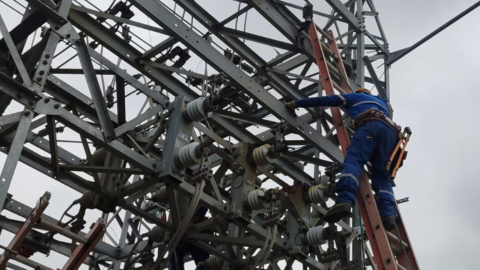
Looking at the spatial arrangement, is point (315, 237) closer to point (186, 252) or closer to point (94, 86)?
point (186, 252)

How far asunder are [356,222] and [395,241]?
2.00 m

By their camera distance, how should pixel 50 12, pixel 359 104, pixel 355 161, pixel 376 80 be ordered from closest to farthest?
pixel 50 12 < pixel 355 161 < pixel 359 104 < pixel 376 80

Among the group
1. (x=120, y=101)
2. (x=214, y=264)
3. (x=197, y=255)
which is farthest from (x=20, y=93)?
(x=197, y=255)

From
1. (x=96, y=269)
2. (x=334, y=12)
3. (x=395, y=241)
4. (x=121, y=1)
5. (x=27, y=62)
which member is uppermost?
(x=334, y=12)

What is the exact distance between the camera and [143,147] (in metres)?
9.48

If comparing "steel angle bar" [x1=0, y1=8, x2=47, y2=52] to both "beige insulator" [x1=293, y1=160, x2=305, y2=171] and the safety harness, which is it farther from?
"beige insulator" [x1=293, y1=160, x2=305, y2=171]

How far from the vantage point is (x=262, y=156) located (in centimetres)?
977

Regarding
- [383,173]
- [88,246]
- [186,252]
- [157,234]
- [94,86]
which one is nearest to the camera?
[94,86]

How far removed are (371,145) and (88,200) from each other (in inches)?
147

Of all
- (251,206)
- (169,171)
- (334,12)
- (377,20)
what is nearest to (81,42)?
(169,171)

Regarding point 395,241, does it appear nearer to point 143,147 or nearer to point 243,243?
point 243,243

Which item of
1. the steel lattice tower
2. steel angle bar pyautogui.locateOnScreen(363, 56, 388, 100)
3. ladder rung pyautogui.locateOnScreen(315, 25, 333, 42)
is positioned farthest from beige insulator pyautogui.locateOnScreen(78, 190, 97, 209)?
steel angle bar pyautogui.locateOnScreen(363, 56, 388, 100)

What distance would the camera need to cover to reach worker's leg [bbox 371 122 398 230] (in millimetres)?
9445

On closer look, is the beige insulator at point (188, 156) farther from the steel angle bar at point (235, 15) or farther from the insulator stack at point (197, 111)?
the steel angle bar at point (235, 15)
